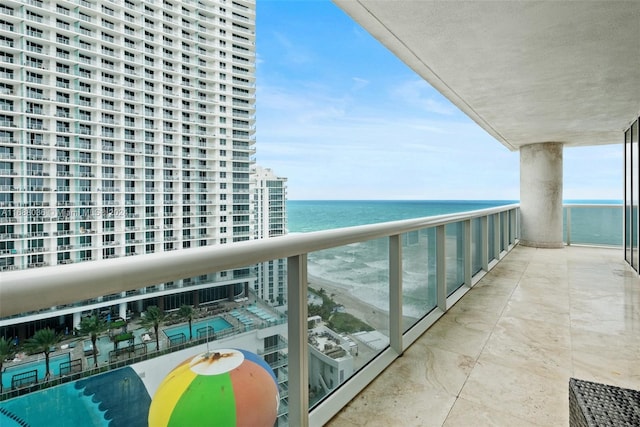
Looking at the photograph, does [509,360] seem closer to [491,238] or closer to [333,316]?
[333,316]

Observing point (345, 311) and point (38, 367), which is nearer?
point (38, 367)

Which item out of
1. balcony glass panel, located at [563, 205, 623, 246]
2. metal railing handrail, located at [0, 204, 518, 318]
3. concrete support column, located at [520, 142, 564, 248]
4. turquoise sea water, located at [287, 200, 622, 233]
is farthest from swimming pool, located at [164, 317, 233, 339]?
turquoise sea water, located at [287, 200, 622, 233]

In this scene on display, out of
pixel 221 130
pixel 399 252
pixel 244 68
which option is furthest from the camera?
pixel 244 68

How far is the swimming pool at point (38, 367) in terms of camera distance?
0.67 meters

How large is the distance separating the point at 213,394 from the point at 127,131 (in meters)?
6.37

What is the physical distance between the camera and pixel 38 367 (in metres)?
0.71

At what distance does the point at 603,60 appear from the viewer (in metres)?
3.40

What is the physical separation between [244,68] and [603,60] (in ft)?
23.1

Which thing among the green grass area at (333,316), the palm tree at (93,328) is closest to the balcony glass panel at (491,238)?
the green grass area at (333,316)

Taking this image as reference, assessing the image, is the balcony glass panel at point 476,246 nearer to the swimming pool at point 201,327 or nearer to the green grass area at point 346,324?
the green grass area at point 346,324

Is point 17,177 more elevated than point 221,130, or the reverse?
point 221,130

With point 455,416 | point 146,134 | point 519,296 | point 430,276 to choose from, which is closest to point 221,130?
point 146,134

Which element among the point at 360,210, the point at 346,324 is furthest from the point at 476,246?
the point at 360,210

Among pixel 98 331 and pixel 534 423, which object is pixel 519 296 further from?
pixel 98 331
